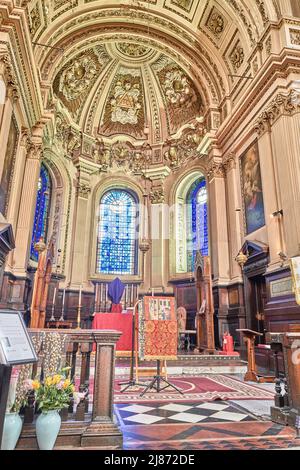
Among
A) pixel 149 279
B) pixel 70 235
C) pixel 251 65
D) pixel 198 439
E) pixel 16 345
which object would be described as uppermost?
pixel 251 65

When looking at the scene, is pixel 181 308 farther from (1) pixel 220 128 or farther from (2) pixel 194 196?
(1) pixel 220 128

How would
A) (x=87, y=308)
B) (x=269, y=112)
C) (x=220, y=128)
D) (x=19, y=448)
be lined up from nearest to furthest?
(x=19, y=448)
(x=269, y=112)
(x=220, y=128)
(x=87, y=308)

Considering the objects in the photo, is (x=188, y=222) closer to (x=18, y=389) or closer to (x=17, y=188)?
(x=17, y=188)

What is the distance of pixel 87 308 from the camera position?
1320 cm

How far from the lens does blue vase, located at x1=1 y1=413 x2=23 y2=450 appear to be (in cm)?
245

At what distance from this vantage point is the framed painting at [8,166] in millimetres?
8471

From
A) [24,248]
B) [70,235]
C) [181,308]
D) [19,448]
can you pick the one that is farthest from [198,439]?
[70,235]

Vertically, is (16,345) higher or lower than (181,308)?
lower

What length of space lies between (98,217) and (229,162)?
252 inches

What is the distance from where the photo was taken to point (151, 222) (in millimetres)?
14961

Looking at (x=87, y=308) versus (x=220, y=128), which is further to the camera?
(x=87, y=308)

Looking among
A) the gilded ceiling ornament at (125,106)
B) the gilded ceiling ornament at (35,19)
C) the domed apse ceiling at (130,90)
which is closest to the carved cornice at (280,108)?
the domed apse ceiling at (130,90)

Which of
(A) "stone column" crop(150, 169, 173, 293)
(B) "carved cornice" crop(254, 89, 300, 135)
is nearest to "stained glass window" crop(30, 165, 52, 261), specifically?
(A) "stone column" crop(150, 169, 173, 293)
